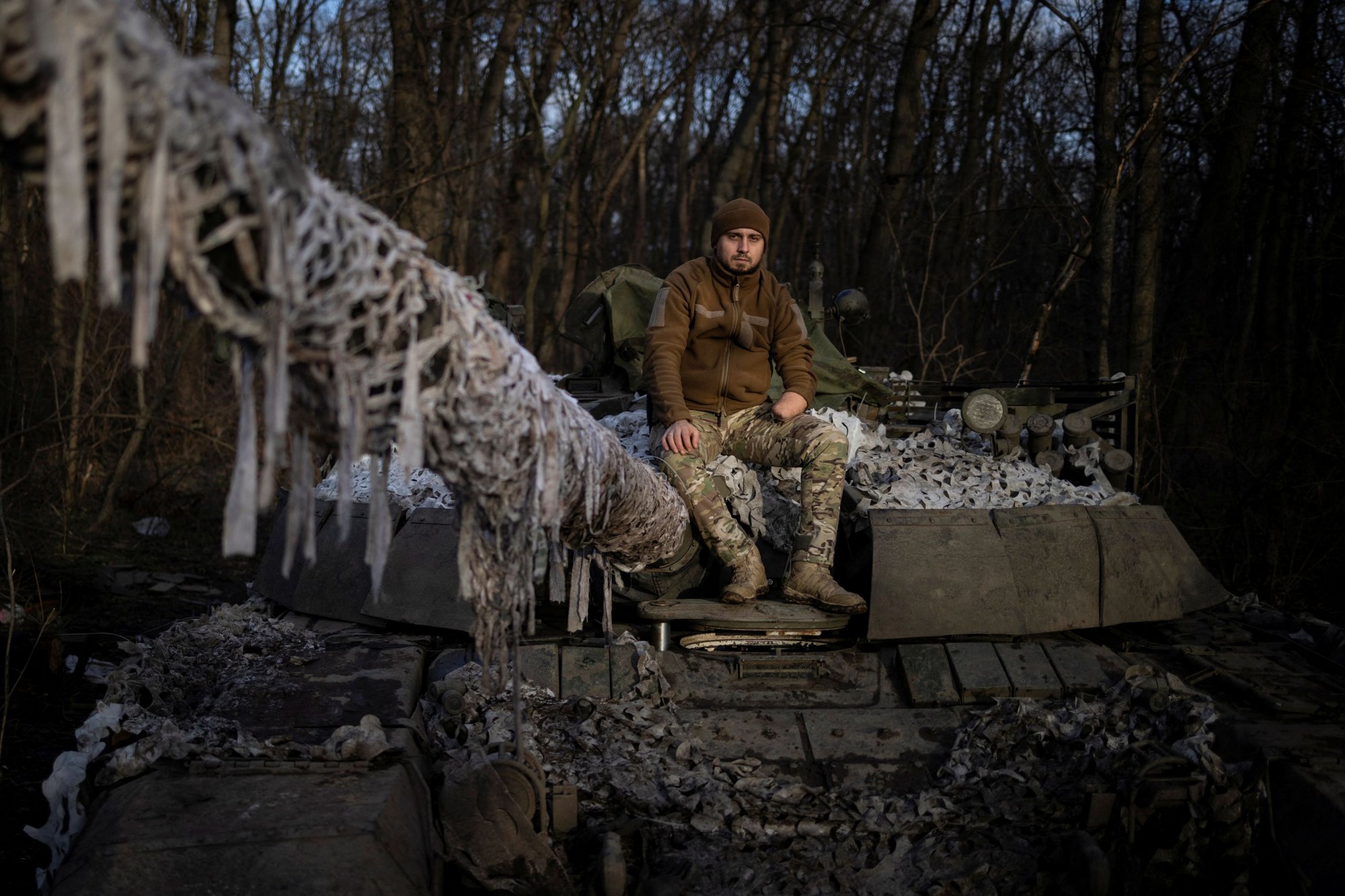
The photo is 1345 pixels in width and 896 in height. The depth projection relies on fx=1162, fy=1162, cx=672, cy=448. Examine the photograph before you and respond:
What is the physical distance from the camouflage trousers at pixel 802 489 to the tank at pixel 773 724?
18 cm

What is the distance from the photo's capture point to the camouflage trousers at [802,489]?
4523mm

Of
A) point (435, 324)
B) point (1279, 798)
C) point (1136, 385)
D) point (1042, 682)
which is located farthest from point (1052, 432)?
point (435, 324)

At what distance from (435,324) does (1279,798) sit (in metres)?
2.85

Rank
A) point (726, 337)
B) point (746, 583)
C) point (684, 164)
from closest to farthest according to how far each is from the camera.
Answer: point (746, 583), point (726, 337), point (684, 164)

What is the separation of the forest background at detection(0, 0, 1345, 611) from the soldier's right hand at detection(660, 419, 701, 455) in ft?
14.3

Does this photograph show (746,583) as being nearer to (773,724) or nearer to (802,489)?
(802,489)

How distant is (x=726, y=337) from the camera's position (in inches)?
192

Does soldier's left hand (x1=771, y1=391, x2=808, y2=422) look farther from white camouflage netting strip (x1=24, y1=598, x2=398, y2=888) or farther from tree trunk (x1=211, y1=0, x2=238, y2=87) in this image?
tree trunk (x1=211, y1=0, x2=238, y2=87)

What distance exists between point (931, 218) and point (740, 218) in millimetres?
8721

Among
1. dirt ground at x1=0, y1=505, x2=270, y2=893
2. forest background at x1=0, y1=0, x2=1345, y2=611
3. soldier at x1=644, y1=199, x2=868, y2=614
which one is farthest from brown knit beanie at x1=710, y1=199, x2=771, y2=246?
forest background at x1=0, y1=0, x2=1345, y2=611

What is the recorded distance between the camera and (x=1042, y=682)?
4109 millimetres

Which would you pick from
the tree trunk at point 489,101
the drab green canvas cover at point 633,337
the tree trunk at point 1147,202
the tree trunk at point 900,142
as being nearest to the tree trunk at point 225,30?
the tree trunk at point 489,101

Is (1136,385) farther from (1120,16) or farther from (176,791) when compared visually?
(1120,16)

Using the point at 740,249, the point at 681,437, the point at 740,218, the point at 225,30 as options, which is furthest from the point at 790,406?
the point at 225,30
